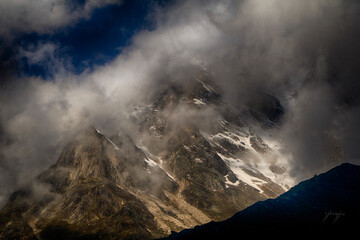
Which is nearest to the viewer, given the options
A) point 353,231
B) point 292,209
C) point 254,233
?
point 353,231

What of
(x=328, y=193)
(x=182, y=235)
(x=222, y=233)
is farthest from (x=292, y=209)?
(x=182, y=235)

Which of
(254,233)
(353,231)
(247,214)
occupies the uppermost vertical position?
(247,214)

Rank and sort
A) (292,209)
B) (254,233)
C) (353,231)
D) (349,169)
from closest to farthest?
1. (353,231)
2. (254,233)
3. (292,209)
4. (349,169)

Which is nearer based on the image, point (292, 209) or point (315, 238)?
point (315, 238)

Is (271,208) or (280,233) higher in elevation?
(271,208)

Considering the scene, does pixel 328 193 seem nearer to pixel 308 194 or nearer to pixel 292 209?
pixel 308 194

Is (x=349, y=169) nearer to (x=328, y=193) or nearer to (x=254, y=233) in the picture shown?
(x=328, y=193)
